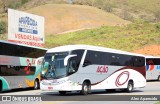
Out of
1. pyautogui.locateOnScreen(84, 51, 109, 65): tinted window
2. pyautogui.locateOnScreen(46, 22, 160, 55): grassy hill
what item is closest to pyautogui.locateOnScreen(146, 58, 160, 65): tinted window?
pyautogui.locateOnScreen(46, 22, 160, 55): grassy hill

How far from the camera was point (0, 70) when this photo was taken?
86.4 ft

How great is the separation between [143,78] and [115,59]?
379 cm

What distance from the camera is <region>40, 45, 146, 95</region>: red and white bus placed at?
24.0 m

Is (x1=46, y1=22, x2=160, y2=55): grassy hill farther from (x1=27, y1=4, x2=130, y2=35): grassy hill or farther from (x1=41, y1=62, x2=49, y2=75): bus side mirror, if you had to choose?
(x1=41, y1=62, x2=49, y2=75): bus side mirror

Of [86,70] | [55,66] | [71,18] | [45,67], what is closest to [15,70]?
[45,67]

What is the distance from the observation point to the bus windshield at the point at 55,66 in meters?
24.0

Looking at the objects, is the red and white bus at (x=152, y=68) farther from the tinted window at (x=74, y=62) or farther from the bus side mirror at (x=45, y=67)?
the bus side mirror at (x=45, y=67)

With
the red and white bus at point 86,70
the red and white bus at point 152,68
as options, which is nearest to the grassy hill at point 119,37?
the red and white bus at point 152,68

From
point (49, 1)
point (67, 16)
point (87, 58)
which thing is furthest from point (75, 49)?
point (49, 1)

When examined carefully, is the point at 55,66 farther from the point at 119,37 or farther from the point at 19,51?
the point at 119,37

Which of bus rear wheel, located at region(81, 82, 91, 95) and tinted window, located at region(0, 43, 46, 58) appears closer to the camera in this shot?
bus rear wheel, located at region(81, 82, 91, 95)

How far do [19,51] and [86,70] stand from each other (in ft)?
18.9

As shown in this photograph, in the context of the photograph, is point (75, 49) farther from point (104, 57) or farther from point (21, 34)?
point (21, 34)

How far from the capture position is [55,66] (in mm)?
24250
